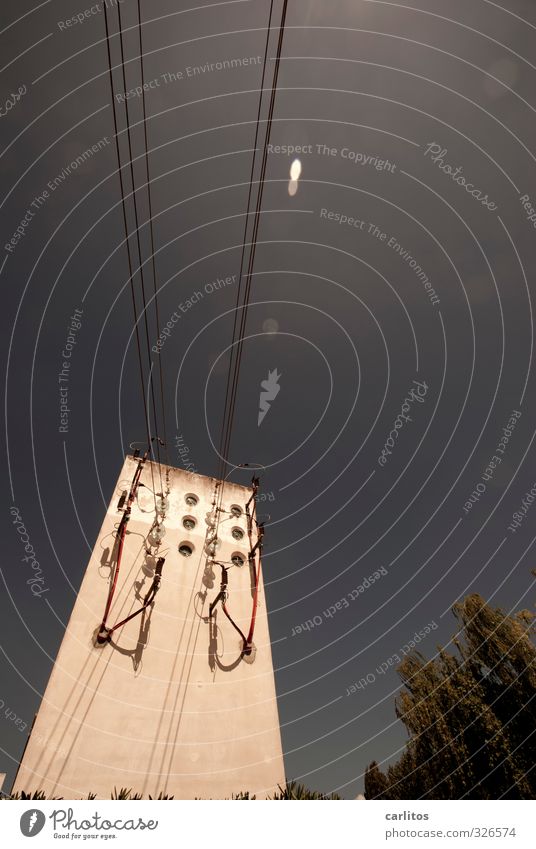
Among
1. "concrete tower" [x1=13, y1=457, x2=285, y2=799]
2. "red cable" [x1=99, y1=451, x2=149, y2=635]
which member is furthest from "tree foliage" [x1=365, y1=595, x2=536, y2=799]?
"red cable" [x1=99, y1=451, x2=149, y2=635]

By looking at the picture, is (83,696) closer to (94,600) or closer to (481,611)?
(94,600)

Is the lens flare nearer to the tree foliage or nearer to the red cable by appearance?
the red cable

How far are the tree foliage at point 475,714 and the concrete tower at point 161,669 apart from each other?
23.1ft

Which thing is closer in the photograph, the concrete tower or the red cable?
the concrete tower

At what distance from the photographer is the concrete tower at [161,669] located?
28.7ft

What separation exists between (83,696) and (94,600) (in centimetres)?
247

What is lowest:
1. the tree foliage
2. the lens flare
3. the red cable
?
the tree foliage

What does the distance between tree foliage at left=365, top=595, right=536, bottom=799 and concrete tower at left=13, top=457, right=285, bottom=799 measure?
703 centimetres

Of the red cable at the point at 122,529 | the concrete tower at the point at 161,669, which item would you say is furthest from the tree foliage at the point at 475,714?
the red cable at the point at 122,529

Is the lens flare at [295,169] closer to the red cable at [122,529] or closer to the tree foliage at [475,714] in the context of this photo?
the red cable at [122,529]

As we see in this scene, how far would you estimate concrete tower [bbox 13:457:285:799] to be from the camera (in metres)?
8.75

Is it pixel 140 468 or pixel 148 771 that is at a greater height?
pixel 140 468

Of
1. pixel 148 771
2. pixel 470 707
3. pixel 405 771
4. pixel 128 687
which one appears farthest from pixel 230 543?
pixel 405 771

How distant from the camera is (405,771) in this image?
49.1 ft
